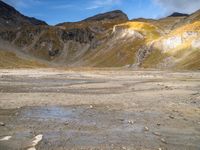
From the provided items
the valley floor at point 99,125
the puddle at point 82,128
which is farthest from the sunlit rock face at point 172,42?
the puddle at point 82,128

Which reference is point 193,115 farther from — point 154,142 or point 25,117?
point 25,117

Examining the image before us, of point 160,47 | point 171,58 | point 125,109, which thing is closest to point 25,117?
point 125,109

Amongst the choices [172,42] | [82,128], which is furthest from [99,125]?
[172,42]

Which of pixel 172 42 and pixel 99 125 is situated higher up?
pixel 172 42

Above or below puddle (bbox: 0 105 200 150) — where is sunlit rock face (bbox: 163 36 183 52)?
above

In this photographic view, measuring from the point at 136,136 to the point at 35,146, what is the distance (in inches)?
205

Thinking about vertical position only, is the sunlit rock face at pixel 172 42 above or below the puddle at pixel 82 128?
above

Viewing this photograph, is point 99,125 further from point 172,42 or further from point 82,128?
point 172,42

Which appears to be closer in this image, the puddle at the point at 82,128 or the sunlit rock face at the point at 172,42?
the puddle at the point at 82,128

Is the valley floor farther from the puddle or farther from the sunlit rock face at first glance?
the sunlit rock face

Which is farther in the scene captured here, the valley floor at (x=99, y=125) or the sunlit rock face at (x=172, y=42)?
the sunlit rock face at (x=172, y=42)

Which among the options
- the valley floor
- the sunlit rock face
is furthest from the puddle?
the sunlit rock face

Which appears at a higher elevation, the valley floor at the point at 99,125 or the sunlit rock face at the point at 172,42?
the sunlit rock face at the point at 172,42

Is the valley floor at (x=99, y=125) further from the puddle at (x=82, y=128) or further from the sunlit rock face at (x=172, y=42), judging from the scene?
the sunlit rock face at (x=172, y=42)
